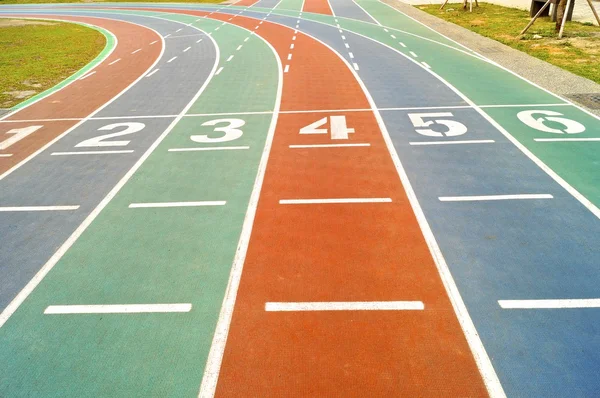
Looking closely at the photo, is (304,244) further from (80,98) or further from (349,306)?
(80,98)

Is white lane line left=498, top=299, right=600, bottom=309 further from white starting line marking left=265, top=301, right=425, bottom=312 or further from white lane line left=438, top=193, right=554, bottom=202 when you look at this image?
white lane line left=438, top=193, right=554, bottom=202

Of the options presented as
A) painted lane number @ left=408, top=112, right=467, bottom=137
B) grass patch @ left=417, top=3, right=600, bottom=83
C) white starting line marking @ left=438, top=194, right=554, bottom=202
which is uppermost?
grass patch @ left=417, top=3, right=600, bottom=83

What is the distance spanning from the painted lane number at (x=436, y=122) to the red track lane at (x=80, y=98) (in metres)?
10.00

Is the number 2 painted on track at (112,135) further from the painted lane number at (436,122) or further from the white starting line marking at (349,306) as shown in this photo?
the white starting line marking at (349,306)

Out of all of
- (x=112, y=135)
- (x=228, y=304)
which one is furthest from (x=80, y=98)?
(x=228, y=304)

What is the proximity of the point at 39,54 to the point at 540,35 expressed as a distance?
25.9 m

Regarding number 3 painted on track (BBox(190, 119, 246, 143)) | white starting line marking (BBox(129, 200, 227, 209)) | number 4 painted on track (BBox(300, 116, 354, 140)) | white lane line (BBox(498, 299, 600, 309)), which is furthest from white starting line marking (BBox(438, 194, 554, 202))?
number 3 painted on track (BBox(190, 119, 246, 143))

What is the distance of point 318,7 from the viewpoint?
41.1 m

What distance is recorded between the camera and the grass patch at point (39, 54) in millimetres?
18859

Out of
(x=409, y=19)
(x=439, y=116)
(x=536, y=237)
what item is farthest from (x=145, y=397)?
(x=409, y=19)

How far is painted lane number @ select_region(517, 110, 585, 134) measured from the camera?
1221cm

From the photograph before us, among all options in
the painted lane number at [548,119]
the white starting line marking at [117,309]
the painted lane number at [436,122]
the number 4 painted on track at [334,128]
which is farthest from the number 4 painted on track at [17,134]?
the painted lane number at [548,119]

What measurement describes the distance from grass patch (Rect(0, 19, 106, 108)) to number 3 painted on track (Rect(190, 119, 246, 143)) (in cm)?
797

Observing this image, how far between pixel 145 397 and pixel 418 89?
1394 cm
